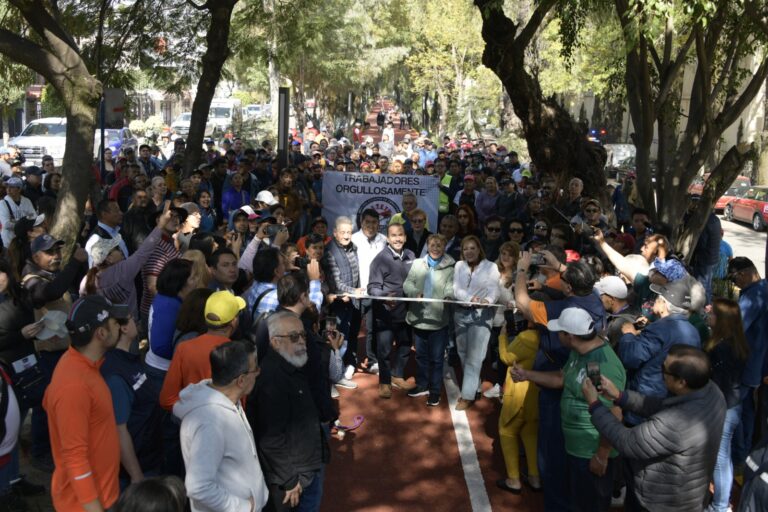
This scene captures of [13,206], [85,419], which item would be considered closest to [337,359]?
[85,419]

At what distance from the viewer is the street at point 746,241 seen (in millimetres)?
20125

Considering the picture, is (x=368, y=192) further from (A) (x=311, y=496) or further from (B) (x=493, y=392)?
(A) (x=311, y=496)

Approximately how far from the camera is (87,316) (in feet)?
12.9

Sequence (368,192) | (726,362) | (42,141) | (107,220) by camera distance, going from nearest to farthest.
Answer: (726,362) → (107,220) → (368,192) → (42,141)

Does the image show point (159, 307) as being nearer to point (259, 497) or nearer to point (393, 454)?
point (259, 497)

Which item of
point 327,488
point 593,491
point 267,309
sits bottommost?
point 327,488

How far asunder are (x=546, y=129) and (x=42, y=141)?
2148 cm

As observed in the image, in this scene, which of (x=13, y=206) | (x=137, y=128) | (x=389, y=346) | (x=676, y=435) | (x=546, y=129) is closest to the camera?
(x=676, y=435)

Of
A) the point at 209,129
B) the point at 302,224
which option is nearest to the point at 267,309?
the point at 302,224

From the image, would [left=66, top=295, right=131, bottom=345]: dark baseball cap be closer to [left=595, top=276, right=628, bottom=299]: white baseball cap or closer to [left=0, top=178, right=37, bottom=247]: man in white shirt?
[left=595, top=276, right=628, bottom=299]: white baseball cap

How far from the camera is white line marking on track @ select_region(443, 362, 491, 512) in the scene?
5.95m

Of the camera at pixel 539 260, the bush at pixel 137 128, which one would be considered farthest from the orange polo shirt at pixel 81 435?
the bush at pixel 137 128

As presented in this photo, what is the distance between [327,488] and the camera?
6059 millimetres

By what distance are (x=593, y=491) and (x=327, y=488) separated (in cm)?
216
